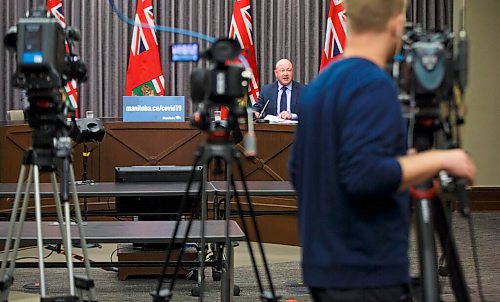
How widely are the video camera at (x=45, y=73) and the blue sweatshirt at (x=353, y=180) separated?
131 centimetres

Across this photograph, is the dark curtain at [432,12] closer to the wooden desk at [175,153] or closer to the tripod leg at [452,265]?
the wooden desk at [175,153]

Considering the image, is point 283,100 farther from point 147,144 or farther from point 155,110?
point 147,144

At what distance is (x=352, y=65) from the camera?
86.3 inches

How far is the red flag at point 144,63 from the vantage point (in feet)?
32.1

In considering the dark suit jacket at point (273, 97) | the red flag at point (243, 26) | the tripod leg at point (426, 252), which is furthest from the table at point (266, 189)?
the red flag at point (243, 26)

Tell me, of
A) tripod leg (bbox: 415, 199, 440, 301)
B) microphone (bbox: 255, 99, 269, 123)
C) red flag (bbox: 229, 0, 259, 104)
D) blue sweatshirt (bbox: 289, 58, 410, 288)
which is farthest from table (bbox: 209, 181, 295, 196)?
red flag (bbox: 229, 0, 259, 104)

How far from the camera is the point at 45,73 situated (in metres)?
3.29

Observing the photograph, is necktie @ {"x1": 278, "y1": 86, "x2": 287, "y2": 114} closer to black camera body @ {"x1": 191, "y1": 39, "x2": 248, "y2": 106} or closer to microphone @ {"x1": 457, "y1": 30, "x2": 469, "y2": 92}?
black camera body @ {"x1": 191, "y1": 39, "x2": 248, "y2": 106}

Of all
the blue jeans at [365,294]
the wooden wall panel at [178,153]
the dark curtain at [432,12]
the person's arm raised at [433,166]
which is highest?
the dark curtain at [432,12]

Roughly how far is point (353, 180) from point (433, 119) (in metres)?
0.46

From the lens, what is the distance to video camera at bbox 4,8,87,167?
10.6ft

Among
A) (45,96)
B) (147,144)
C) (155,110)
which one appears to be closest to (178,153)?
(147,144)

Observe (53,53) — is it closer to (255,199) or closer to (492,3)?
(255,199)

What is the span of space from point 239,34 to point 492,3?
308 centimetres
